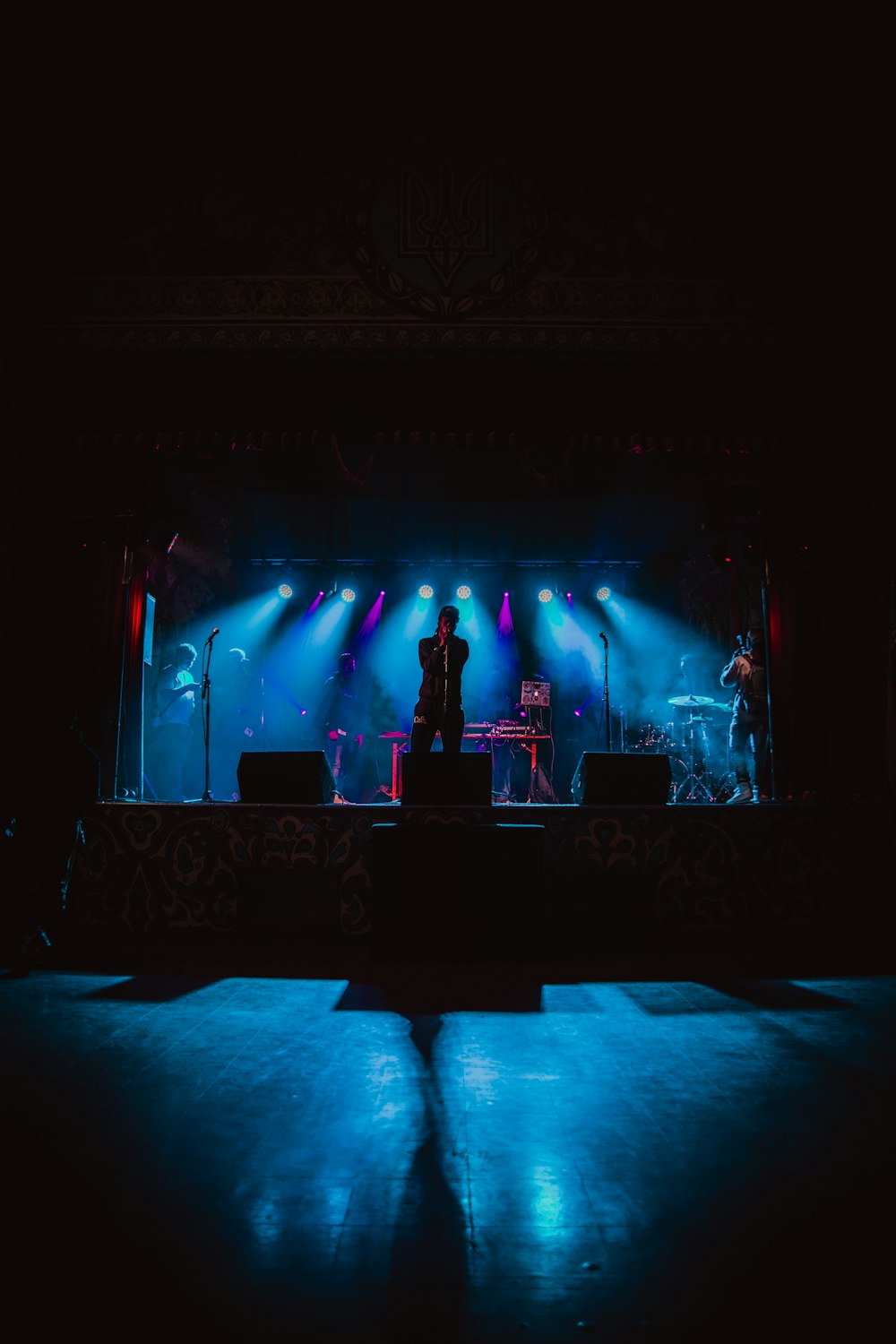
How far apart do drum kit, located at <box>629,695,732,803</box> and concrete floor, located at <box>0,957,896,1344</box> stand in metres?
6.38

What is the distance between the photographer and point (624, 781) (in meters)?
6.28

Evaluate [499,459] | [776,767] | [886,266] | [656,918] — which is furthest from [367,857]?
[499,459]

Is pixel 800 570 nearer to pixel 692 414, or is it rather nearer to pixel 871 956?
pixel 692 414

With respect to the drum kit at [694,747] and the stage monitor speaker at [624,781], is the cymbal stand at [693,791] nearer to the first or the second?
the drum kit at [694,747]

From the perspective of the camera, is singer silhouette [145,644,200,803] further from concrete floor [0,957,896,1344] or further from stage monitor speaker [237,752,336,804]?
concrete floor [0,957,896,1344]

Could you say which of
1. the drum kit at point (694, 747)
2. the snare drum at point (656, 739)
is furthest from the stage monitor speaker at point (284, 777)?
the snare drum at point (656, 739)

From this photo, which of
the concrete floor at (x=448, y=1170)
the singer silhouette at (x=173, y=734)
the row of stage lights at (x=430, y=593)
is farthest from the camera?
the row of stage lights at (x=430, y=593)

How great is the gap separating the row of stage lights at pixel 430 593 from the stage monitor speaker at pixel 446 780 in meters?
Answer: 8.51

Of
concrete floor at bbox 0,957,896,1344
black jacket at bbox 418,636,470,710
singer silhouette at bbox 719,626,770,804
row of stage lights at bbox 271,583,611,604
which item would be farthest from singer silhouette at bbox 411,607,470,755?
row of stage lights at bbox 271,583,611,604

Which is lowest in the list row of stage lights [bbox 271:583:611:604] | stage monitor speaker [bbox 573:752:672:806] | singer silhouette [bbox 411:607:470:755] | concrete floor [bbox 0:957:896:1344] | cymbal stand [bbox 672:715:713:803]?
concrete floor [bbox 0:957:896:1344]

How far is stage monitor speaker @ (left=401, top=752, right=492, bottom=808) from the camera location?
5.75 metres

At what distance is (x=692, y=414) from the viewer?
6.46 metres

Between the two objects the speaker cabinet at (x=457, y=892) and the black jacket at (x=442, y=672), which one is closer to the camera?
the speaker cabinet at (x=457, y=892)

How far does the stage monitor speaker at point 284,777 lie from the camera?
6320mm
